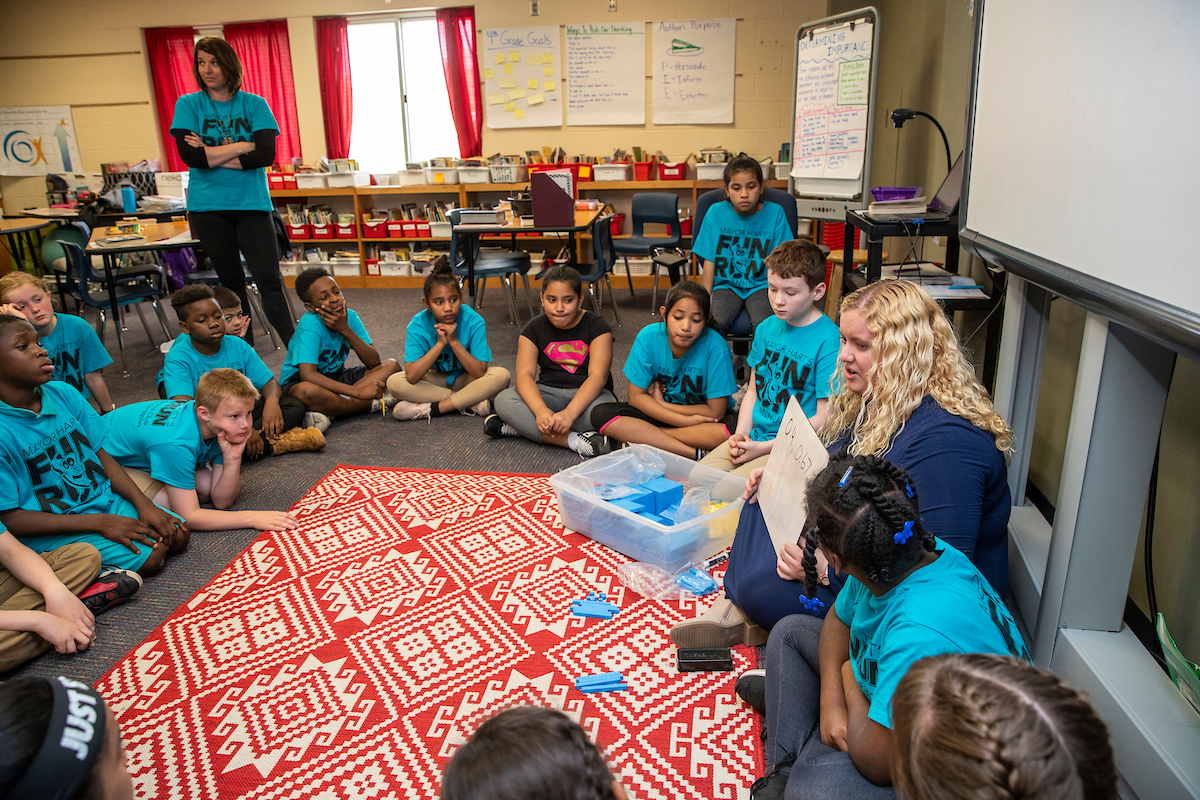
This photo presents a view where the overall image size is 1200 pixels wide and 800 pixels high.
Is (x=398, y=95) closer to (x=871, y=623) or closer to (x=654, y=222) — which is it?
(x=654, y=222)

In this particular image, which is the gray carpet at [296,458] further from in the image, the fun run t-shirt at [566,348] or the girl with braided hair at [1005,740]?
the girl with braided hair at [1005,740]

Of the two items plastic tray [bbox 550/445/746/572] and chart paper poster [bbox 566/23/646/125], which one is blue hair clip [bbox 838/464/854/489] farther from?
chart paper poster [bbox 566/23/646/125]

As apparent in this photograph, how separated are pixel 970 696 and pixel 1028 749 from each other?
5 centimetres

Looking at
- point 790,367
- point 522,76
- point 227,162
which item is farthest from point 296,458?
point 522,76

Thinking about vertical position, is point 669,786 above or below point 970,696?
below

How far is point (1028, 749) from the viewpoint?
58 cm

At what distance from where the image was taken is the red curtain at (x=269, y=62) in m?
6.55

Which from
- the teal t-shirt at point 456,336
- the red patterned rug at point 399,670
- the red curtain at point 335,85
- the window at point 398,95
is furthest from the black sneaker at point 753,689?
the red curtain at point 335,85

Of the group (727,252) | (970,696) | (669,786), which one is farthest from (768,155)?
(970,696)

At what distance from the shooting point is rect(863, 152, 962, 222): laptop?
2607mm

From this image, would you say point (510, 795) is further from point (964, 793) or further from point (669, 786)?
point (669, 786)

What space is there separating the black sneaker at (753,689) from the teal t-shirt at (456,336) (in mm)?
2135

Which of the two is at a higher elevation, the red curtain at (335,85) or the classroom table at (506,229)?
Result: the red curtain at (335,85)

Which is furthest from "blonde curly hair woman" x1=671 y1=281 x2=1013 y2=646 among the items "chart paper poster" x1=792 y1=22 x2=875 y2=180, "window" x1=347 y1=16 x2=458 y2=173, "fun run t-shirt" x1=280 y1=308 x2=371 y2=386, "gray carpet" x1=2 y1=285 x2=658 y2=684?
"window" x1=347 y1=16 x2=458 y2=173
